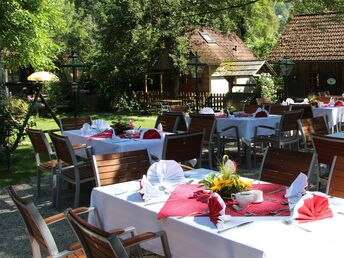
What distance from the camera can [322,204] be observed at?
308cm

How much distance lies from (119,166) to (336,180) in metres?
2.07

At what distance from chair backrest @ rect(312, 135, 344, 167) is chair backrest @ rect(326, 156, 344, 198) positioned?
1.24 meters

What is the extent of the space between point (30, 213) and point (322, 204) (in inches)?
76.9

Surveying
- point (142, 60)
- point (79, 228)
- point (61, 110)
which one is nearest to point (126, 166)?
point (79, 228)

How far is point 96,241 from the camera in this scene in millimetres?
2582

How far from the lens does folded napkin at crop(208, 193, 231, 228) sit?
2982 millimetres

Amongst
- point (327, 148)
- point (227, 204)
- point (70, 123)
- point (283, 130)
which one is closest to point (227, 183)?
point (227, 204)

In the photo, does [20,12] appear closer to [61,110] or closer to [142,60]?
[142,60]

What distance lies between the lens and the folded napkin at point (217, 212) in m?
2.98

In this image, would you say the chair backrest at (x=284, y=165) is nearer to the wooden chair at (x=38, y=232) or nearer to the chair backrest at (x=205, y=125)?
the wooden chair at (x=38, y=232)

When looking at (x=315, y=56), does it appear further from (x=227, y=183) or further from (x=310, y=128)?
(x=227, y=183)

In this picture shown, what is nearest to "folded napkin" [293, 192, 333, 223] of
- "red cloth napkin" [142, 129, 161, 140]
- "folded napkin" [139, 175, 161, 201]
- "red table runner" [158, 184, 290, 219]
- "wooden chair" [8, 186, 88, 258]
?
"red table runner" [158, 184, 290, 219]

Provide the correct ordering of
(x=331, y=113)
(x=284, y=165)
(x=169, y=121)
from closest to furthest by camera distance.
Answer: (x=284, y=165) → (x=169, y=121) → (x=331, y=113)

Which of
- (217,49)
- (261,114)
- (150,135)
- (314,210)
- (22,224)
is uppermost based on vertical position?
(217,49)
